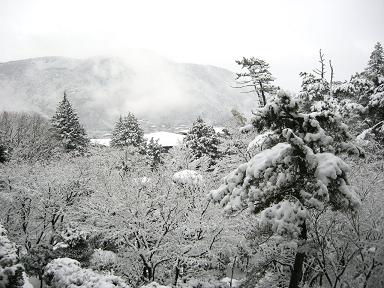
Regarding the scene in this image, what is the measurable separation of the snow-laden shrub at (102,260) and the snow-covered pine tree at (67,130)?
853 inches

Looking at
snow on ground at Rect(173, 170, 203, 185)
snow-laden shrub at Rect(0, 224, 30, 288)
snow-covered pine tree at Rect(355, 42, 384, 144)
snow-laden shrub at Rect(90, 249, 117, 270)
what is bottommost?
snow-laden shrub at Rect(90, 249, 117, 270)

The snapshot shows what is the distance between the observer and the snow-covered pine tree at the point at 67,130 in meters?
39.3

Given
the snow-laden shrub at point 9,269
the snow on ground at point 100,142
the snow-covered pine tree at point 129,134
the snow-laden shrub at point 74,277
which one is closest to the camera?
the snow-laden shrub at point 9,269

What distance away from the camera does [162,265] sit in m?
16.3

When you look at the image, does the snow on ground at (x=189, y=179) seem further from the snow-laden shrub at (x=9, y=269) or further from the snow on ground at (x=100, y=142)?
the snow on ground at (x=100, y=142)

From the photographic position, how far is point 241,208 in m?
7.44

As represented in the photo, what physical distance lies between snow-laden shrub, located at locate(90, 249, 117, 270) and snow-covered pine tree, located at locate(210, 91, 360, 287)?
14.2 m

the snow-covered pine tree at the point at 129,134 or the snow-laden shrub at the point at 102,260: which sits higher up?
the snow-covered pine tree at the point at 129,134

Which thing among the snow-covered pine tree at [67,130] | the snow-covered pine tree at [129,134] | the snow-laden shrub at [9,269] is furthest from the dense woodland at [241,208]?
the snow-covered pine tree at [129,134]

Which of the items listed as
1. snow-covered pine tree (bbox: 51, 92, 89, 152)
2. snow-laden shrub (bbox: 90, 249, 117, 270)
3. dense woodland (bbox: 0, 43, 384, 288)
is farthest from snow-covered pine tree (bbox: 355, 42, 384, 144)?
snow-covered pine tree (bbox: 51, 92, 89, 152)

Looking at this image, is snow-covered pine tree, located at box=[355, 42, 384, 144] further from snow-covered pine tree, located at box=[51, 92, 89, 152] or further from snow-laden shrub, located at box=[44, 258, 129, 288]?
snow-covered pine tree, located at box=[51, 92, 89, 152]

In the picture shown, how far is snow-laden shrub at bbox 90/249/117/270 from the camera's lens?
733 inches

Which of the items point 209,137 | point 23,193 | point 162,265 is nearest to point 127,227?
point 162,265

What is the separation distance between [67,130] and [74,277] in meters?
34.0
